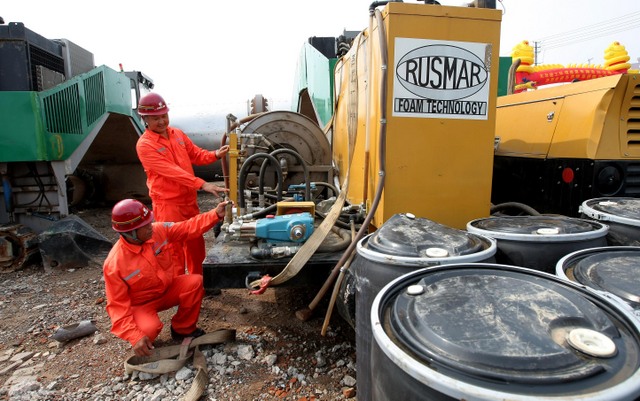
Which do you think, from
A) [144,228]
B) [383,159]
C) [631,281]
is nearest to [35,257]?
[144,228]

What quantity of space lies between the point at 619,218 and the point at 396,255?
1.30 meters

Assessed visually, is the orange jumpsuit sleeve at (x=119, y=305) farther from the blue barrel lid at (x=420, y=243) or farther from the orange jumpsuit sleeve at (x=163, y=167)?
the blue barrel lid at (x=420, y=243)

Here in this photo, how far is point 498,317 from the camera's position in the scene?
119 centimetres

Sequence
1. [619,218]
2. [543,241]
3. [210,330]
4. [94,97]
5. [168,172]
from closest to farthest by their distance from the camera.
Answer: [543,241] → [619,218] → [210,330] → [168,172] → [94,97]

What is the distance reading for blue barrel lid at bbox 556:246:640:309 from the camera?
4.64ft

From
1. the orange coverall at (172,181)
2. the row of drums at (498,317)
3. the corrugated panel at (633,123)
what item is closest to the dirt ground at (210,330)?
the orange coverall at (172,181)

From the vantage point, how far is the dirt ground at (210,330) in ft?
8.23

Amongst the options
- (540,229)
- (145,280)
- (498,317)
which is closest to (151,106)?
(145,280)

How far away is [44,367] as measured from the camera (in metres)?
2.89

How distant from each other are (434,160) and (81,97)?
5514 millimetres

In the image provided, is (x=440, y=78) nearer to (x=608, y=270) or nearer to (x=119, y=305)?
(x=608, y=270)

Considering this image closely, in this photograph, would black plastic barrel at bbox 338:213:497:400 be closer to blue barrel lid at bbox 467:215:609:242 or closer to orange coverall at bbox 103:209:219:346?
blue barrel lid at bbox 467:215:609:242

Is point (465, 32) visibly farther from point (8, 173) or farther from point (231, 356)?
point (8, 173)

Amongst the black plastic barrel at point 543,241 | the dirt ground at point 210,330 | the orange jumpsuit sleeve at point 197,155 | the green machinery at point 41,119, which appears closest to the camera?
the black plastic barrel at point 543,241
